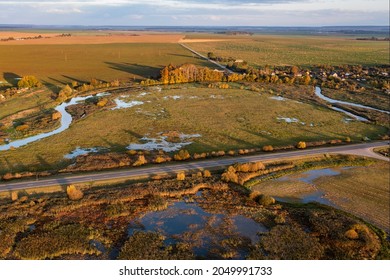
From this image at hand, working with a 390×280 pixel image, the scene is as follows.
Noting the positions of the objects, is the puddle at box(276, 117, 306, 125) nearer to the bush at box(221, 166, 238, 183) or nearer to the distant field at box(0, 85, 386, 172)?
the distant field at box(0, 85, 386, 172)

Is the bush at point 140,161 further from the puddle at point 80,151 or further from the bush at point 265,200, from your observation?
the bush at point 265,200

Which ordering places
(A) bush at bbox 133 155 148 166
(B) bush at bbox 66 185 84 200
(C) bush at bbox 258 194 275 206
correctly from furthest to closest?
(A) bush at bbox 133 155 148 166 → (C) bush at bbox 258 194 275 206 → (B) bush at bbox 66 185 84 200

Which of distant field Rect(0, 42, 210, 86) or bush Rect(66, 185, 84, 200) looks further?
distant field Rect(0, 42, 210, 86)

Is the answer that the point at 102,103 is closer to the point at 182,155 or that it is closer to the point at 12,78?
the point at 182,155

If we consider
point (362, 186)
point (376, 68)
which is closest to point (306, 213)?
point (362, 186)

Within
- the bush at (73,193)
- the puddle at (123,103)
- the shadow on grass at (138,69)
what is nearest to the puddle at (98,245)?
the bush at (73,193)

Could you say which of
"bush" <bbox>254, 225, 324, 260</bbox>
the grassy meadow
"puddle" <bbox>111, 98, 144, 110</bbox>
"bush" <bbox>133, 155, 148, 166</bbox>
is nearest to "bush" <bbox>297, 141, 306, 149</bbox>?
the grassy meadow
